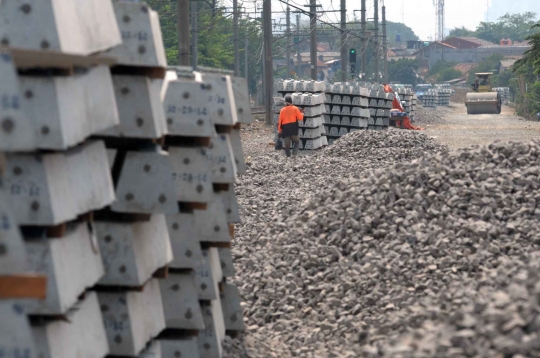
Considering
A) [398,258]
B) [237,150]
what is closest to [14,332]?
[237,150]

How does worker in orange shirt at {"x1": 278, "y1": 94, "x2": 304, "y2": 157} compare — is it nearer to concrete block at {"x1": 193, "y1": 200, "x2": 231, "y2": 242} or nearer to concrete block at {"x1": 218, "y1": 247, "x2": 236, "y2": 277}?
concrete block at {"x1": 218, "y1": 247, "x2": 236, "y2": 277}

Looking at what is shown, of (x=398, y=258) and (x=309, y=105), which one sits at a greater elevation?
(x=398, y=258)

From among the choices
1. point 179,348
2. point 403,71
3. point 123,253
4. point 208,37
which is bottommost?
point 403,71

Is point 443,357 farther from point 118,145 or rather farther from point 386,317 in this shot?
point 386,317

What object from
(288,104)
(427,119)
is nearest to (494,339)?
(288,104)

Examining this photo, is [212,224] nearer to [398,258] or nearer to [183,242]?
[183,242]

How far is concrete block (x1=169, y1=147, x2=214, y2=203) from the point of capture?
6785 millimetres

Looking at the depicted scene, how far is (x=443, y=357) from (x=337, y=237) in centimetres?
531

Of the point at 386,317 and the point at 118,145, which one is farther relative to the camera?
the point at 386,317

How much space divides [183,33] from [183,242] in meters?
14.6

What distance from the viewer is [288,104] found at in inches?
1012

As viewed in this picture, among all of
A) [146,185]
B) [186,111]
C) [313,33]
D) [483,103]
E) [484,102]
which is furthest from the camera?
[483,103]

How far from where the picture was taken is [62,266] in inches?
188

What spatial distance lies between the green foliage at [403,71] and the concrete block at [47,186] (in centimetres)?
14004
